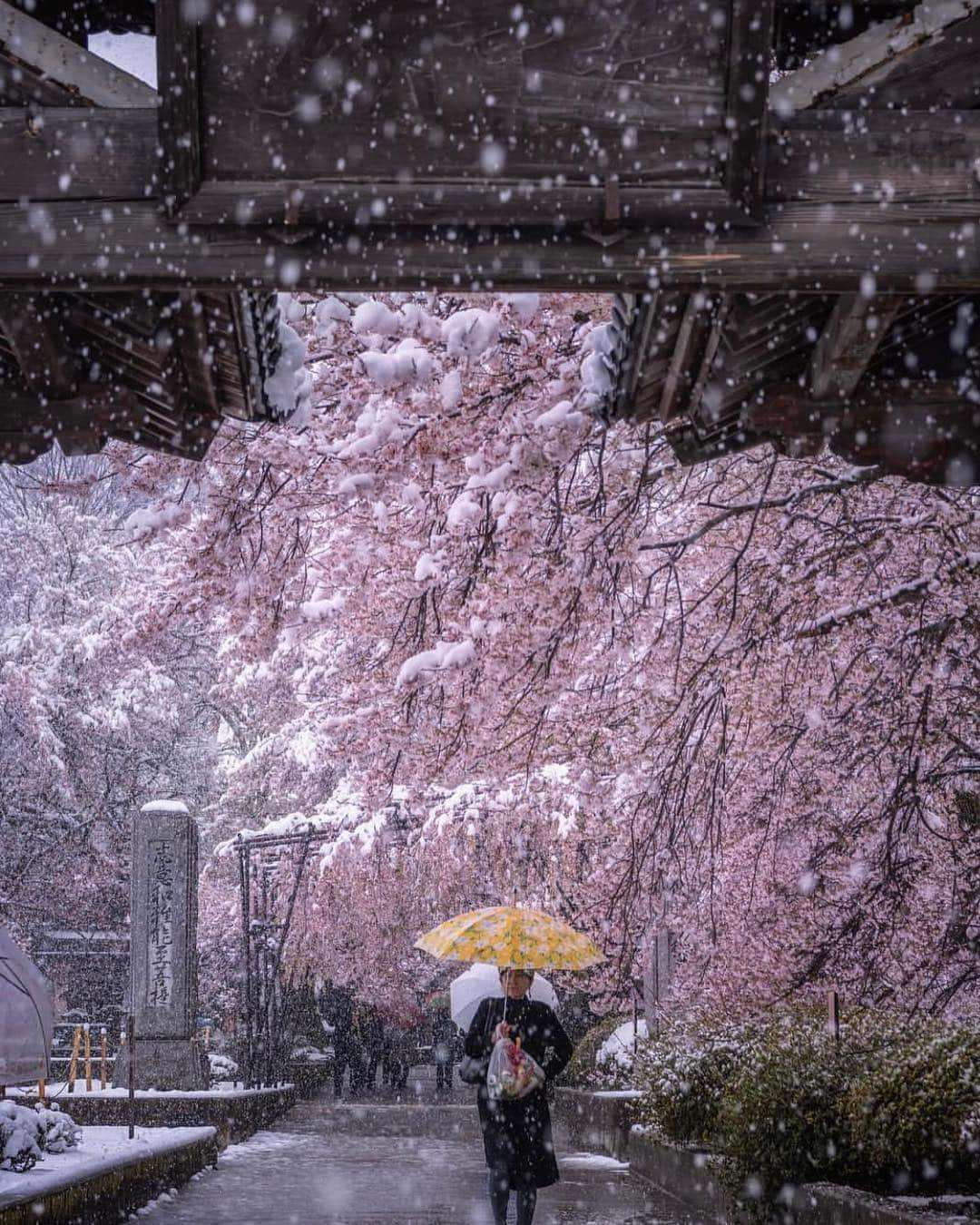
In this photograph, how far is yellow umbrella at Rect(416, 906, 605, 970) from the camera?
12.1m

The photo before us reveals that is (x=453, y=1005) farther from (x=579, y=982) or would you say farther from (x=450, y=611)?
(x=579, y=982)

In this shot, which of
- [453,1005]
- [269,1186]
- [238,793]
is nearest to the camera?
[453,1005]

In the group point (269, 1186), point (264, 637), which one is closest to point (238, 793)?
point (269, 1186)

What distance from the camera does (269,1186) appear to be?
1644 cm

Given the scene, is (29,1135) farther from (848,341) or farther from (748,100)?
(748,100)

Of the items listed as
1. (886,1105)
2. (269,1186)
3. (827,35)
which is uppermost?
(827,35)

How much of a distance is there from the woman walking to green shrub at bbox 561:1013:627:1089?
1630cm

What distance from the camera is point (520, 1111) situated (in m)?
10.3

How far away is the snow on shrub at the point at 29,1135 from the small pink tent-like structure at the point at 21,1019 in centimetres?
123

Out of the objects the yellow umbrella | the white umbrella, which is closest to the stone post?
the white umbrella

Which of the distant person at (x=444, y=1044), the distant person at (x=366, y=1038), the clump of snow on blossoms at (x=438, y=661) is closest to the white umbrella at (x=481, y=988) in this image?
the clump of snow on blossoms at (x=438, y=661)

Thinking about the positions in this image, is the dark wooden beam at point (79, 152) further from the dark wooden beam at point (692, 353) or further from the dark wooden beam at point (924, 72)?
the dark wooden beam at point (924, 72)

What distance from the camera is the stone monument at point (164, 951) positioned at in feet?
69.9

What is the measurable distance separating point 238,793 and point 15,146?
121ft
